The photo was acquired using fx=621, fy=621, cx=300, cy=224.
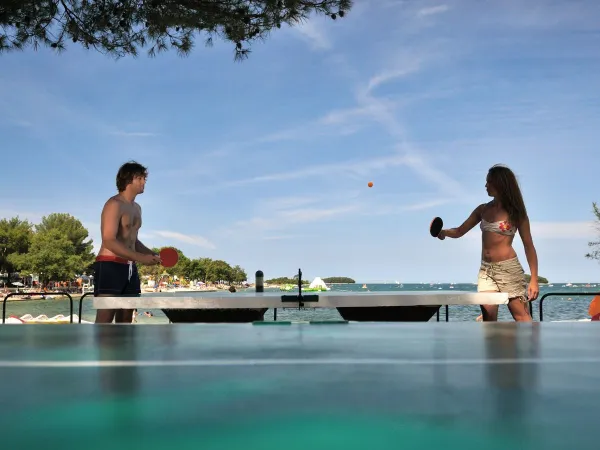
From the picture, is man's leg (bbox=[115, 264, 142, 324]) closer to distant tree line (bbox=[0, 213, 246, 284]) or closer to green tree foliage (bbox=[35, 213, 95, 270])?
distant tree line (bbox=[0, 213, 246, 284])

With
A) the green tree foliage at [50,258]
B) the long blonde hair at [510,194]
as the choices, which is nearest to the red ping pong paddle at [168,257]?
the long blonde hair at [510,194]

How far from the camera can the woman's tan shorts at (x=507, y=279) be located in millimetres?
4078

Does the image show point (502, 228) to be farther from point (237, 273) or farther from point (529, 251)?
point (237, 273)

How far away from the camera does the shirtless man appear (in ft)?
12.9

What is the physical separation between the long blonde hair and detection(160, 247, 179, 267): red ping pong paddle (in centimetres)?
222

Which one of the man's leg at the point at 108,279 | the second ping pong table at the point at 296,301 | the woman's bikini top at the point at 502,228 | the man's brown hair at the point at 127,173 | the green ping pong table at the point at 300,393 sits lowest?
the green ping pong table at the point at 300,393

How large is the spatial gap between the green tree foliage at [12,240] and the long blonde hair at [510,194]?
7123cm

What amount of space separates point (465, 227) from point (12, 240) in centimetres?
7226

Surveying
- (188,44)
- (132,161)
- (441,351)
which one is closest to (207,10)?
(188,44)

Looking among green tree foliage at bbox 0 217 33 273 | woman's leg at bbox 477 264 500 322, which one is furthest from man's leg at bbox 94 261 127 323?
green tree foliage at bbox 0 217 33 273

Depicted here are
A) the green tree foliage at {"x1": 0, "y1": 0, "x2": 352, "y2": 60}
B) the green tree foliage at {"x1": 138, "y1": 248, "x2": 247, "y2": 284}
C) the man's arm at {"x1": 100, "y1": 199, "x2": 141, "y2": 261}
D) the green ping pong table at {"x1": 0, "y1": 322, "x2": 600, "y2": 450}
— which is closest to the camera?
the green ping pong table at {"x1": 0, "y1": 322, "x2": 600, "y2": 450}

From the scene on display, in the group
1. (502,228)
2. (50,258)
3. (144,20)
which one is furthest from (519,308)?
(50,258)

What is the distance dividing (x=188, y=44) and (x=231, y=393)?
27.9 feet

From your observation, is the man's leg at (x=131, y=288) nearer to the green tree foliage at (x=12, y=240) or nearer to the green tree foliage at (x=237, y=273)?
the green tree foliage at (x=12, y=240)
